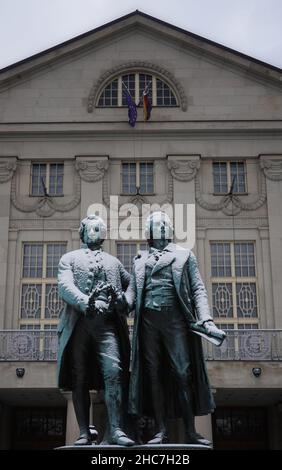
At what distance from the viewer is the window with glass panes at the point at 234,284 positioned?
27.9m

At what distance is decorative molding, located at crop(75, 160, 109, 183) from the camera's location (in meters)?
30.0

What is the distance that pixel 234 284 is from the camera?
28266 millimetres

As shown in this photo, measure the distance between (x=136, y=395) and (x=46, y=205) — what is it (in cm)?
2285

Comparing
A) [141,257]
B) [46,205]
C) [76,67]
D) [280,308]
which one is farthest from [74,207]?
[141,257]

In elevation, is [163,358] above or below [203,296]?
below

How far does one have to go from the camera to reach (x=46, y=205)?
97.8 ft

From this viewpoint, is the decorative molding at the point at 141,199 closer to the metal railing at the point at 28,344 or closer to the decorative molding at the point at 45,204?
the decorative molding at the point at 45,204

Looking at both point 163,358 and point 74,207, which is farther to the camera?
point 74,207

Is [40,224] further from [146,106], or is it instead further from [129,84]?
[129,84]

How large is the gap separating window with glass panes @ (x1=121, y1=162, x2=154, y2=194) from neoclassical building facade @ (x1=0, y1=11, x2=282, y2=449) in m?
0.05

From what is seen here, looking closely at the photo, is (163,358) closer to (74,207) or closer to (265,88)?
(74,207)

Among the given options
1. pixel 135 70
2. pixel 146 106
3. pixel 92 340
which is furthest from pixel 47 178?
pixel 92 340

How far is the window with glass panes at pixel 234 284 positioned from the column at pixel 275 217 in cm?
68

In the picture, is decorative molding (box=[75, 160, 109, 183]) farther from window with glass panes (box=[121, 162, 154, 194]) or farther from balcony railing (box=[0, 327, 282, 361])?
balcony railing (box=[0, 327, 282, 361])
